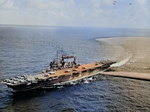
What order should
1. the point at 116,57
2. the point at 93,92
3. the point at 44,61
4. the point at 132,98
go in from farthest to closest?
the point at 116,57 < the point at 44,61 < the point at 93,92 < the point at 132,98

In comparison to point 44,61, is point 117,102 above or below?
below

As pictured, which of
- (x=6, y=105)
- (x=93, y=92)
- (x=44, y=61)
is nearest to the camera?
(x=6, y=105)

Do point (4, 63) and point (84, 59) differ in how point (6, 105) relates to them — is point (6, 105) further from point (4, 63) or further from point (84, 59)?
point (84, 59)

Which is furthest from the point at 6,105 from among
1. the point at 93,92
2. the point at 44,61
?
the point at 44,61

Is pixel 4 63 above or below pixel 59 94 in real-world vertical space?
above

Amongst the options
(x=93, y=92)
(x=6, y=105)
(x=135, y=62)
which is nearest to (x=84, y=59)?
(x=135, y=62)

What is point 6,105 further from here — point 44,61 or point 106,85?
point 44,61

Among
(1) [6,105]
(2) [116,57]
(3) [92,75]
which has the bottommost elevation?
(1) [6,105]

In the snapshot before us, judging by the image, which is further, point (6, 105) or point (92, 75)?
point (92, 75)

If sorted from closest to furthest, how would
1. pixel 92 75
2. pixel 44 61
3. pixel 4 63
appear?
1. pixel 92 75
2. pixel 4 63
3. pixel 44 61
